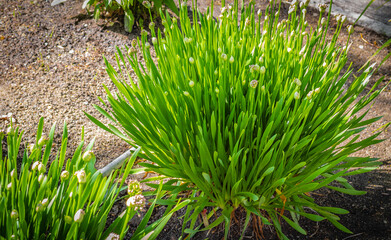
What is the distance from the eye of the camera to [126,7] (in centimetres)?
286

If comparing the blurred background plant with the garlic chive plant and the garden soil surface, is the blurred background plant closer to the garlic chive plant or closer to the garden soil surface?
the garden soil surface

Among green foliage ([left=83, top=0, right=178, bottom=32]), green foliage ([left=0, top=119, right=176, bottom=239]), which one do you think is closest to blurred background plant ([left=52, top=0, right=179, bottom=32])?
green foliage ([left=83, top=0, right=178, bottom=32])

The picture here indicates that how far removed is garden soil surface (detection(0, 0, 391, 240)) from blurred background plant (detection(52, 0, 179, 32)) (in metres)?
0.07

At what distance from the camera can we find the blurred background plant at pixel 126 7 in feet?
9.21

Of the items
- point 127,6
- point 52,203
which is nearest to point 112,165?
point 52,203

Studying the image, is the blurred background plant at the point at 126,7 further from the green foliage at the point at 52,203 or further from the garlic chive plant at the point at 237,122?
the green foliage at the point at 52,203

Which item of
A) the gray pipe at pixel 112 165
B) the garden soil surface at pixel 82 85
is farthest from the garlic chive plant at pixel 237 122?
the gray pipe at pixel 112 165

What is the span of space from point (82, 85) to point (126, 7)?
785 millimetres

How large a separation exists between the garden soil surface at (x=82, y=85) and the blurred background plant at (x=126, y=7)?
0.23 feet

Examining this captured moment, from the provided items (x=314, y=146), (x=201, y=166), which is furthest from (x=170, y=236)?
(x=314, y=146)

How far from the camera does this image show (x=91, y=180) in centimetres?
109

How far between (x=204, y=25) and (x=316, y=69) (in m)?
0.51

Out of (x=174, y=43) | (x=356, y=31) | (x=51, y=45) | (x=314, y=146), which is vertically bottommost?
(x=356, y=31)

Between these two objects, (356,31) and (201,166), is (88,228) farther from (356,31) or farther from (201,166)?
(356,31)
